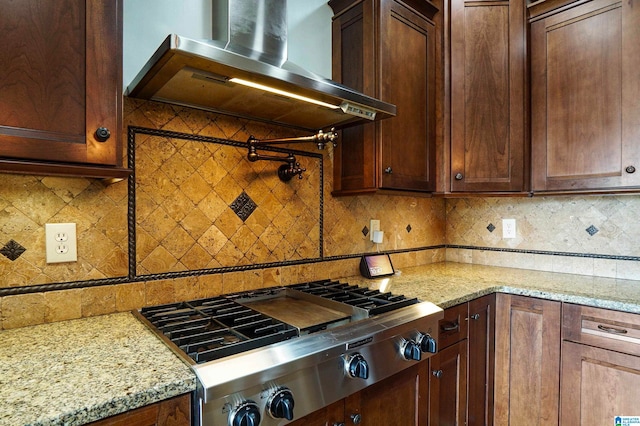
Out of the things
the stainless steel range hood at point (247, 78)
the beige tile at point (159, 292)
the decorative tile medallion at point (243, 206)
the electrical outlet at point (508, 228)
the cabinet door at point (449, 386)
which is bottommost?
the cabinet door at point (449, 386)

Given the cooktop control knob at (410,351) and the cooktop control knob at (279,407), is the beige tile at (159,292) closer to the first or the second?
the cooktop control knob at (279,407)

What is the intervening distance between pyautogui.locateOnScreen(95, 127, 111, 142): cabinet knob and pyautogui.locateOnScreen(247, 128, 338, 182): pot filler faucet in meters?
0.67

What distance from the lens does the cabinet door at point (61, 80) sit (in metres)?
0.85

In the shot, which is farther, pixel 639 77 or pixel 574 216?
pixel 574 216

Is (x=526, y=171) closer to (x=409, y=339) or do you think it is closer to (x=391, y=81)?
(x=391, y=81)

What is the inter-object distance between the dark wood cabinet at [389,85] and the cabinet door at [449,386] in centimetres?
82

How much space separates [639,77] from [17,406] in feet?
8.16

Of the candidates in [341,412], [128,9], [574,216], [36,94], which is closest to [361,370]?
[341,412]

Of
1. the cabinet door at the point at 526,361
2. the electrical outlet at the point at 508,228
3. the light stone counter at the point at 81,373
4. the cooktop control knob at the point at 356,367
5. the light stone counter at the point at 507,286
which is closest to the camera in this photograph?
the light stone counter at the point at 81,373

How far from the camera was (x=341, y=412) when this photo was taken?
3.63ft

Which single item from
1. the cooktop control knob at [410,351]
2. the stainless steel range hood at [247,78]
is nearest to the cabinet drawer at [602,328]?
the cooktop control knob at [410,351]

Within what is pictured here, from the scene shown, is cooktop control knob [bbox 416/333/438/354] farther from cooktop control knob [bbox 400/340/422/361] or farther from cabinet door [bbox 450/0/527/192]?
cabinet door [bbox 450/0/527/192]

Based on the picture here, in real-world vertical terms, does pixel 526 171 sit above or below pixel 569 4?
below

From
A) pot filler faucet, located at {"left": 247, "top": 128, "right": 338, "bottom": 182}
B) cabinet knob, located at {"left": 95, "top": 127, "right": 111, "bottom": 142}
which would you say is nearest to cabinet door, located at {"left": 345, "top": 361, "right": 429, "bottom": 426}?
pot filler faucet, located at {"left": 247, "top": 128, "right": 338, "bottom": 182}
